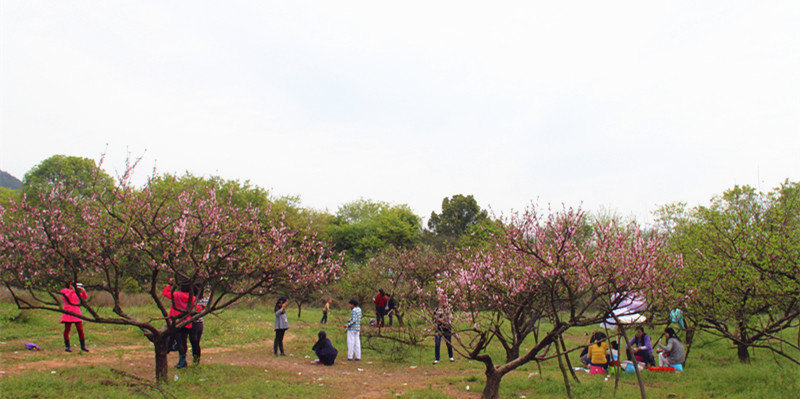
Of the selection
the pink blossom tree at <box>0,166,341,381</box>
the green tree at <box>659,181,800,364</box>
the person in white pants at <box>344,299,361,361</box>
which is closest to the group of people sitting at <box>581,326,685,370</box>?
the green tree at <box>659,181,800,364</box>

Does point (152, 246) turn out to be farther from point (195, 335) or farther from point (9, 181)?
point (9, 181)

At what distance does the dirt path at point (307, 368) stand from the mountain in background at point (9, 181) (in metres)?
161

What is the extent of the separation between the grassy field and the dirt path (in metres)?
0.03

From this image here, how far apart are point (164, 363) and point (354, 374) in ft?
17.2

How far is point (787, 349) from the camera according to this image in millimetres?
14578

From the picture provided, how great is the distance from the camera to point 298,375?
40.3 feet

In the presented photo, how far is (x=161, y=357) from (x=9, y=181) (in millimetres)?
175522

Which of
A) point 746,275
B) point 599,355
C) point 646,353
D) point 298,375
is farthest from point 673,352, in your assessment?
point 298,375

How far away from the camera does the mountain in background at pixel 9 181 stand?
5349 inches

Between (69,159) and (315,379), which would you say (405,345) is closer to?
(315,379)

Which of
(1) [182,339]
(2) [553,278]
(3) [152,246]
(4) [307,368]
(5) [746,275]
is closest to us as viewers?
(2) [553,278]

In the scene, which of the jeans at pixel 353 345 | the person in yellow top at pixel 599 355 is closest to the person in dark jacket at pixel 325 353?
the jeans at pixel 353 345

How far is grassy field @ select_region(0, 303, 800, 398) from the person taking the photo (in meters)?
9.24

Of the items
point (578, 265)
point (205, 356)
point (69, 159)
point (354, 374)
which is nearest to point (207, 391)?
point (354, 374)
